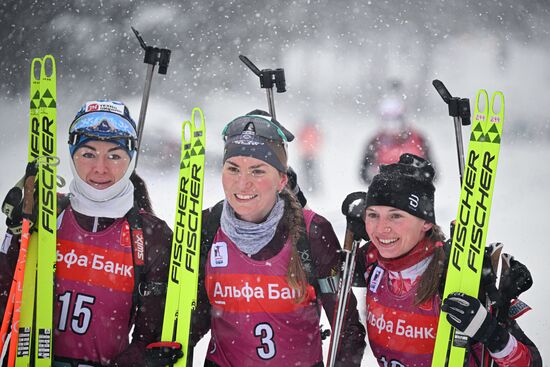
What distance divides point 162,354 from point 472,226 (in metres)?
1.59

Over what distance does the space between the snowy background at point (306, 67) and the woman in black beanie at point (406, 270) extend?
21.2ft

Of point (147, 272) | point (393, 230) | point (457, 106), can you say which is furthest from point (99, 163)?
point (457, 106)

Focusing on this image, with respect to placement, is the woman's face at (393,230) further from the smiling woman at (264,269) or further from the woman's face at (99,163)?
the woman's face at (99,163)

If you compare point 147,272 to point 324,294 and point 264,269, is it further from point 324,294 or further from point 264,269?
point 324,294

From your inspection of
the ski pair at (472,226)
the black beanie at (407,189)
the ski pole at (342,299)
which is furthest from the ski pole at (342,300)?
the ski pair at (472,226)

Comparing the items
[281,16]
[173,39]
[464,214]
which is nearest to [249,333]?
[464,214]

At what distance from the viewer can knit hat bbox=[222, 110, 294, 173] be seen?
313 centimetres

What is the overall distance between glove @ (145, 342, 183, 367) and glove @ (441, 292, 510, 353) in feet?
4.19

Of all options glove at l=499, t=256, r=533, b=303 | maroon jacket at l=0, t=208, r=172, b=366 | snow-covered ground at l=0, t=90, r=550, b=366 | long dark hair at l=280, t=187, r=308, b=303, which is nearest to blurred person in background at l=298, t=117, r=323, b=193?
snow-covered ground at l=0, t=90, r=550, b=366

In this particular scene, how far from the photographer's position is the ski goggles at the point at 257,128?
317 cm

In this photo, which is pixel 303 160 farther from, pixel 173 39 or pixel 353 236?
pixel 353 236

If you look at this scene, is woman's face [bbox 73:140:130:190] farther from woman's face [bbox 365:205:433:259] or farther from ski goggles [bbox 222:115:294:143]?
woman's face [bbox 365:205:433:259]

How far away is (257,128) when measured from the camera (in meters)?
3.18

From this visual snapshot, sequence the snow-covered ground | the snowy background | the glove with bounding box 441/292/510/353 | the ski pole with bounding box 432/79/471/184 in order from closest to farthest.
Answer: the glove with bounding box 441/292/510/353, the ski pole with bounding box 432/79/471/184, the snow-covered ground, the snowy background
